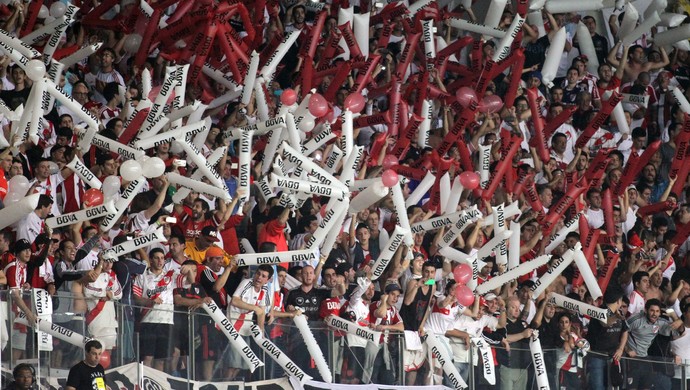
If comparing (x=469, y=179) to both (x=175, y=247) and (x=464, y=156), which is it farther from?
(x=175, y=247)

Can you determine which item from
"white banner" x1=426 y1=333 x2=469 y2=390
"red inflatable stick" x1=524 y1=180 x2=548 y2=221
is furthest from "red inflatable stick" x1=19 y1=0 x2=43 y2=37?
"red inflatable stick" x1=524 y1=180 x2=548 y2=221

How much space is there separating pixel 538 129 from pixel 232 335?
6432 mm

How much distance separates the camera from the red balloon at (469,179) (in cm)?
1720

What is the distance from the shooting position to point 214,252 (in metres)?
15.4

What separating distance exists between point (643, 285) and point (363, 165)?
312 centimetres

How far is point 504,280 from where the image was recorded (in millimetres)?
16578

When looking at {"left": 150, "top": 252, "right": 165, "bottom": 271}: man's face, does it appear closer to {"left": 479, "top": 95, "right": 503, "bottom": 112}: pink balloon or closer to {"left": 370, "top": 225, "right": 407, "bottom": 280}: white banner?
{"left": 370, "top": 225, "right": 407, "bottom": 280}: white banner

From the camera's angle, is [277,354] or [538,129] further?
[538,129]

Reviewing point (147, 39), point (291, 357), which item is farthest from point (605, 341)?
point (147, 39)

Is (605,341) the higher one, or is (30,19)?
(30,19)

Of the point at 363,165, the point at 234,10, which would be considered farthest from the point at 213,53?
the point at 363,165

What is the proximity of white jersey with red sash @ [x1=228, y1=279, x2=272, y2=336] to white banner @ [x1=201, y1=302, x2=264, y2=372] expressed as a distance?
0.11 meters

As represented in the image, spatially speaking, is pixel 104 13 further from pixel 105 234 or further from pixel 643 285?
pixel 643 285

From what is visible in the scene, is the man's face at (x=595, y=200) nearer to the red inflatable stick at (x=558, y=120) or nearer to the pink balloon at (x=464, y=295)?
the red inflatable stick at (x=558, y=120)
